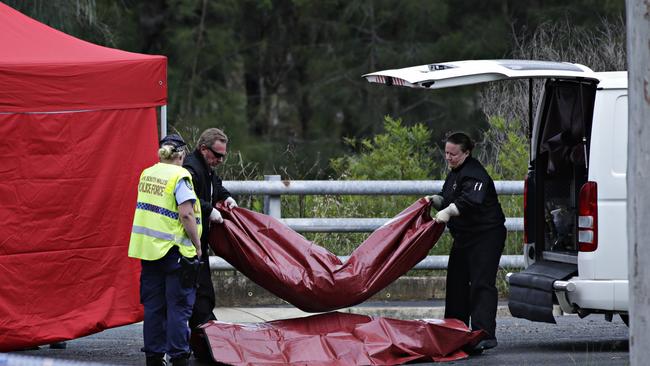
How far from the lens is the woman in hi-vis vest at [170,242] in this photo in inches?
314

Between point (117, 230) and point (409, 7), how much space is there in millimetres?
21855

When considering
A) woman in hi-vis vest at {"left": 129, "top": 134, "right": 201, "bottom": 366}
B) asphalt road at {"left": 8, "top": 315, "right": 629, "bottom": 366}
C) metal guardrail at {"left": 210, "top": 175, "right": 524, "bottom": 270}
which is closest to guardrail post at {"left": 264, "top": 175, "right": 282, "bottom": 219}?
metal guardrail at {"left": 210, "top": 175, "right": 524, "bottom": 270}

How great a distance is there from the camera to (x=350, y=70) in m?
30.5

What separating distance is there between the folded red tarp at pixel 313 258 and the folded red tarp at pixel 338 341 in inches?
6.5

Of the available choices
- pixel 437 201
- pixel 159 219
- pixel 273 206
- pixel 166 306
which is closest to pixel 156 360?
pixel 166 306

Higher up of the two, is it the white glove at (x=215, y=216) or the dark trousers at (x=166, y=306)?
the white glove at (x=215, y=216)

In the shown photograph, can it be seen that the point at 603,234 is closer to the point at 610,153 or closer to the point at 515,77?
the point at 610,153

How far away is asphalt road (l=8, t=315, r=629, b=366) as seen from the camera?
8.70 meters

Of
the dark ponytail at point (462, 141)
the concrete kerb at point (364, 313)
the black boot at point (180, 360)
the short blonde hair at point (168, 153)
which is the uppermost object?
the dark ponytail at point (462, 141)

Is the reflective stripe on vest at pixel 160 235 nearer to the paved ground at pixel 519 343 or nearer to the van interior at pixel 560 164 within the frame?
the paved ground at pixel 519 343

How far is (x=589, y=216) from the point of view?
8.31 meters

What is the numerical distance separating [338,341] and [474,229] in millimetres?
1320

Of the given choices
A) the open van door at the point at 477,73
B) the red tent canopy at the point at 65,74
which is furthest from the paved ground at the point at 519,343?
the open van door at the point at 477,73

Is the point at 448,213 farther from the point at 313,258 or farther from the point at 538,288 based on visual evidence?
the point at 313,258
